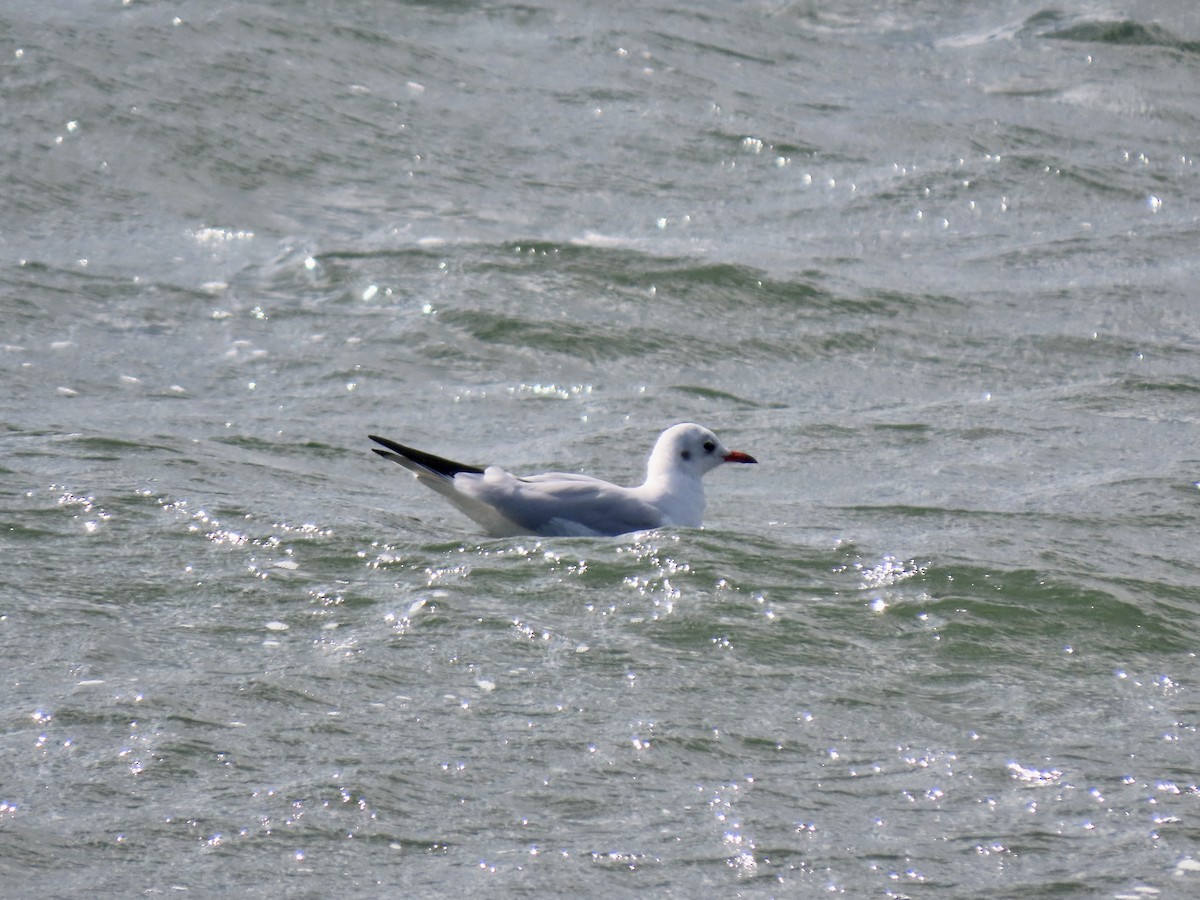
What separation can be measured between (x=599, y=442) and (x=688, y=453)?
157 cm

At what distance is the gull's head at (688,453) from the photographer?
7746 millimetres

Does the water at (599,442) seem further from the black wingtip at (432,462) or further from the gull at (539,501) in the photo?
the black wingtip at (432,462)

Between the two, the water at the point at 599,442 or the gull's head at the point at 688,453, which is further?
the gull's head at the point at 688,453

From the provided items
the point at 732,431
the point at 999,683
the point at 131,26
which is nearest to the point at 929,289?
the point at 732,431

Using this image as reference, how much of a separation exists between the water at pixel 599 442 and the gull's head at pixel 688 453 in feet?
1.33

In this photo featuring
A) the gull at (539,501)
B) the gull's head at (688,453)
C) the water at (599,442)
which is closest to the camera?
the water at (599,442)

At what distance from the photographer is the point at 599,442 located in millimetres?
9297

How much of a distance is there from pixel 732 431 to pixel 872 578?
9.13 ft

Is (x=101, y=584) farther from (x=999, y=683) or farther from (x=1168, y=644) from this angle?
(x=1168, y=644)

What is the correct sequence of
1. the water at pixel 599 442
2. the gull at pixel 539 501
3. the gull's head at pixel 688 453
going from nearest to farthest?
the water at pixel 599 442 → the gull at pixel 539 501 → the gull's head at pixel 688 453

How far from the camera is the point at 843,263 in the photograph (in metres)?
12.8

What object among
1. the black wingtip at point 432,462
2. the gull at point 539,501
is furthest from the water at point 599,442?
the black wingtip at point 432,462

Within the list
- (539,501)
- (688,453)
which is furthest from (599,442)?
(539,501)

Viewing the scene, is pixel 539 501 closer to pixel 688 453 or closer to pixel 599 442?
pixel 688 453
